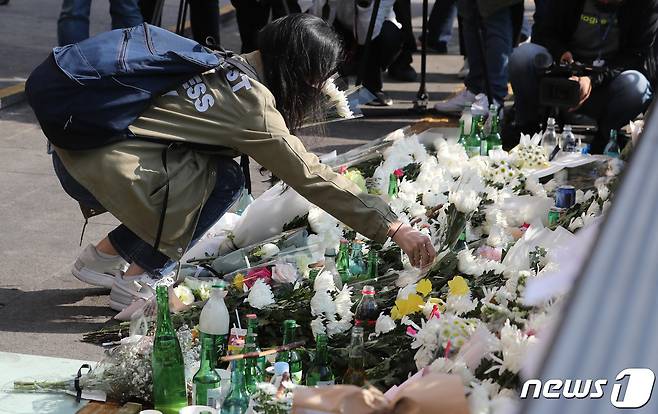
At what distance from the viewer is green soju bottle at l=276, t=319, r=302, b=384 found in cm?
300

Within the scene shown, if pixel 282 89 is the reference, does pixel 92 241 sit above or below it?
below

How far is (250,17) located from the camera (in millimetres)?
7785

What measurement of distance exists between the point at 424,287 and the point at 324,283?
1.14 feet

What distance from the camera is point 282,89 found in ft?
11.6

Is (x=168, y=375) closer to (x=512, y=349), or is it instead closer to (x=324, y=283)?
(x=324, y=283)

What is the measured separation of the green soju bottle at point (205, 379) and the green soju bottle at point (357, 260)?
94 centimetres

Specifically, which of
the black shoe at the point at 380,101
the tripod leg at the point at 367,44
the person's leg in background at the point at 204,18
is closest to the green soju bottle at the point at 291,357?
the tripod leg at the point at 367,44

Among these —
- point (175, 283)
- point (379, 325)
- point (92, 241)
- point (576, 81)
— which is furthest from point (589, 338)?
point (576, 81)

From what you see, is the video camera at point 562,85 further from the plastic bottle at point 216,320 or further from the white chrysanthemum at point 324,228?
the plastic bottle at point 216,320

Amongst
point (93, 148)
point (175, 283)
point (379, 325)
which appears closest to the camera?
point (379, 325)

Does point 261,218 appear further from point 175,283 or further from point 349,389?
point 349,389

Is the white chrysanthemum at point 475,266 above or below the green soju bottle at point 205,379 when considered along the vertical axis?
above

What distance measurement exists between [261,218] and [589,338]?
10.2ft

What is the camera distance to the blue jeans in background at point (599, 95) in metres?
5.75
